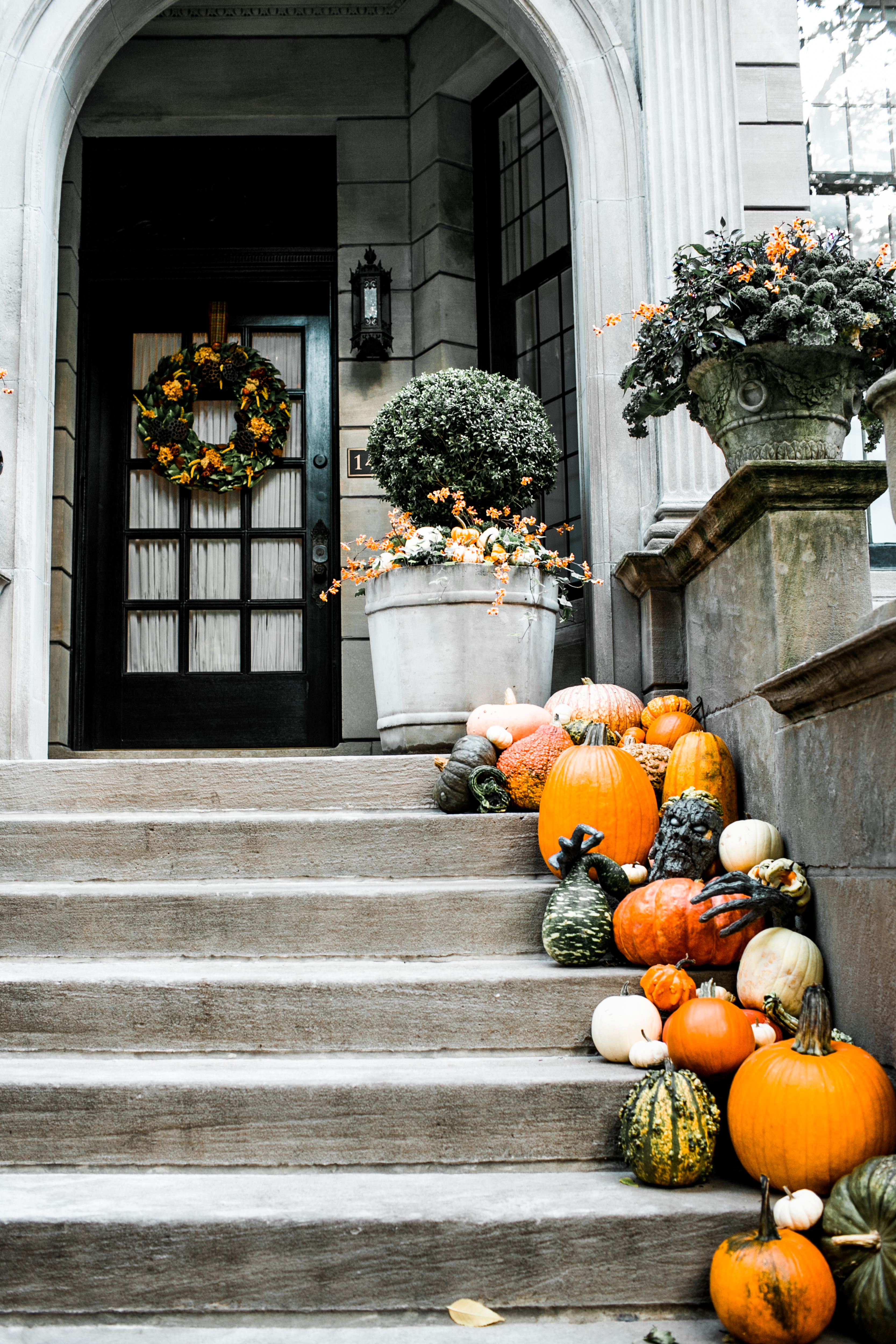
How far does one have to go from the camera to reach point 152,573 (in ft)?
22.0

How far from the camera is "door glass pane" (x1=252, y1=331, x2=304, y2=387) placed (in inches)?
271

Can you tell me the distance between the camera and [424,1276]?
2.14 meters

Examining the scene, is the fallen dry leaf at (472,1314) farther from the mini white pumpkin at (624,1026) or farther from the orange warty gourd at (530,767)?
the orange warty gourd at (530,767)

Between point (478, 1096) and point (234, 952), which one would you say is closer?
point (478, 1096)

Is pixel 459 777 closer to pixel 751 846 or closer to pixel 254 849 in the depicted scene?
pixel 254 849

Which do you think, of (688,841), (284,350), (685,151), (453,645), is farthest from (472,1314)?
(284,350)

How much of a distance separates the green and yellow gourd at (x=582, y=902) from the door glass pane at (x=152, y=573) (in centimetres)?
417

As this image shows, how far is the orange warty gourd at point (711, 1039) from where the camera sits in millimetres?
2480

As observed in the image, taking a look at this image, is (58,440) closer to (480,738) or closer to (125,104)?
(125,104)

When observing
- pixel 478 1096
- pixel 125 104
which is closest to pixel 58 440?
pixel 125 104

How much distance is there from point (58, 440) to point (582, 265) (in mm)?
3160

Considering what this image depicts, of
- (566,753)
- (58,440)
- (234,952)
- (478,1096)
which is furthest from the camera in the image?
(58,440)

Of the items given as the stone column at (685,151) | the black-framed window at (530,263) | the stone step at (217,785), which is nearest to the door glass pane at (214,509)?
the black-framed window at (530,263)

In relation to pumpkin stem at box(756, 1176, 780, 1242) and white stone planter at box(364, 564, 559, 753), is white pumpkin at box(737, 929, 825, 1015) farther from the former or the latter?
white stone planter at box(364, 564, 559, 753)
